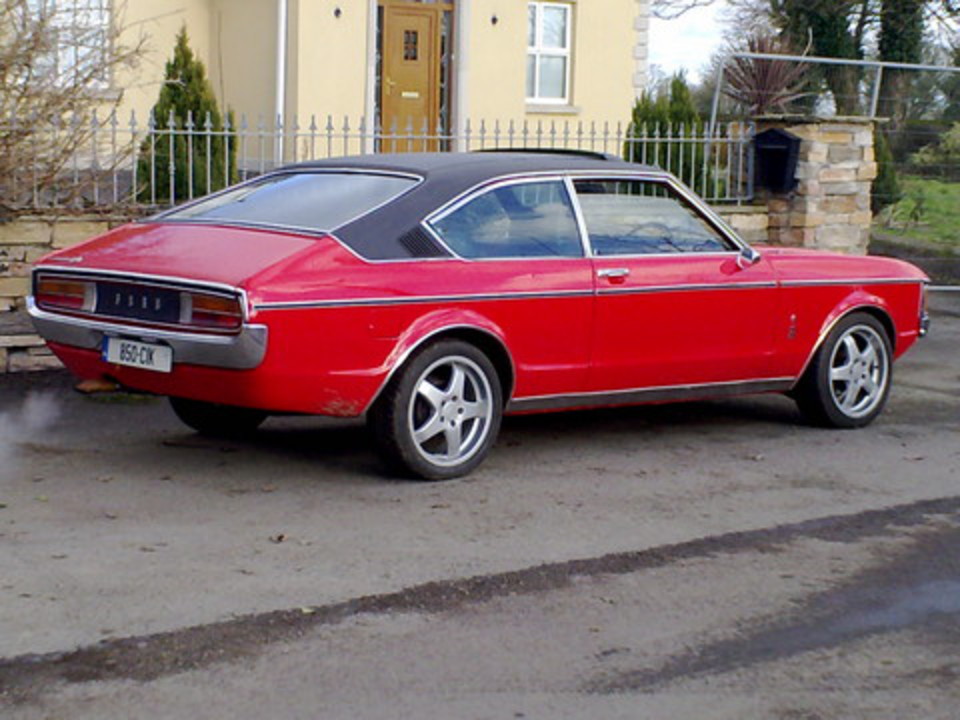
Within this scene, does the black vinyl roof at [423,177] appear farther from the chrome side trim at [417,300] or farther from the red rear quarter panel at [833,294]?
the red rear quarter panel at [833,294]

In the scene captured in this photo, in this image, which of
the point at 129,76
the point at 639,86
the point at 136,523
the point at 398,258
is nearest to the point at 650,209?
the point at 398,258

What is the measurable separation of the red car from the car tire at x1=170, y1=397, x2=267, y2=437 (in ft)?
0.04

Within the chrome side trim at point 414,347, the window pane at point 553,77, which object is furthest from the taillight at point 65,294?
the window pane at point 553,77

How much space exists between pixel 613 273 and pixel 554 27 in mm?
16418

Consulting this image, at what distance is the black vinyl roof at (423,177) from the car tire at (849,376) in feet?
5.02

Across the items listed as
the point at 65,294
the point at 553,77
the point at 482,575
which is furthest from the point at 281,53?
the point at 482,575

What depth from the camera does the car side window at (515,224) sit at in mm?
7805

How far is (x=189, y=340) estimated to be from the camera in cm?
705

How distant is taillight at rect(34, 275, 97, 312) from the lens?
7.59m

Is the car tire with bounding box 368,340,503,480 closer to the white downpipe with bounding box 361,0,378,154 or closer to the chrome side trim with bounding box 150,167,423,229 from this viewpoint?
the chrome side trim with bounding box 150,167,423,229

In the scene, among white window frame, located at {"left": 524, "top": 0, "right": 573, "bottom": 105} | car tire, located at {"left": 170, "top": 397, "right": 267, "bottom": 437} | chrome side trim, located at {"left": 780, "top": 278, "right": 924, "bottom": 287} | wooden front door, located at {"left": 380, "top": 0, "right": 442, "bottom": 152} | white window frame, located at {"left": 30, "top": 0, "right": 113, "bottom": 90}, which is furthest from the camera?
white window frame, located at {"left": 524, "top": 0, "right": 573, "bottom": 105}

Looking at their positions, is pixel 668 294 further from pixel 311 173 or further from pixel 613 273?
pixel 311 173

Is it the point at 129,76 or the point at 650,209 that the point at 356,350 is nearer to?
the point at 650,209

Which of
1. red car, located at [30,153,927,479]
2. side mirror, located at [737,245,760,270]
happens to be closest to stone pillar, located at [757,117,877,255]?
red car, located at [30,153,927,479]
